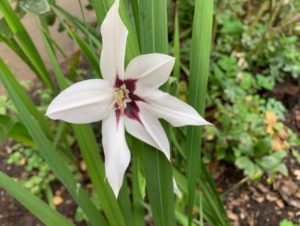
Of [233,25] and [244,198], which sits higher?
[233,25]

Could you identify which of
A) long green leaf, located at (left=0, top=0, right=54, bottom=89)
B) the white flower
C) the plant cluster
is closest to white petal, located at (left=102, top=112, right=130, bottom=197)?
the white flower

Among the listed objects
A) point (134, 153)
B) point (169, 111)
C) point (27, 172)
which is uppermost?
point (169, 111)

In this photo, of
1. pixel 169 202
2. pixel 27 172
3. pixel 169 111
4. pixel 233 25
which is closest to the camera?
pixel 169 111

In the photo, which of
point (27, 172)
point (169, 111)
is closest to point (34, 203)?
point (169, 111)

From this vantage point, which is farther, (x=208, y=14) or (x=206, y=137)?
(x=206, y=137)

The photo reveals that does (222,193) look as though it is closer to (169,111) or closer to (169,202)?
(169,202)

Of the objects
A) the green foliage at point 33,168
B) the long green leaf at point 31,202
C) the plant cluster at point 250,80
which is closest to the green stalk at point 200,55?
the long green leaf at point 31,202

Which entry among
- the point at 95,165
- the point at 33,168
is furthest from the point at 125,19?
the point at 33,168

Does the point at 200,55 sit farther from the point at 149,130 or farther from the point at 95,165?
the point at 95,165
